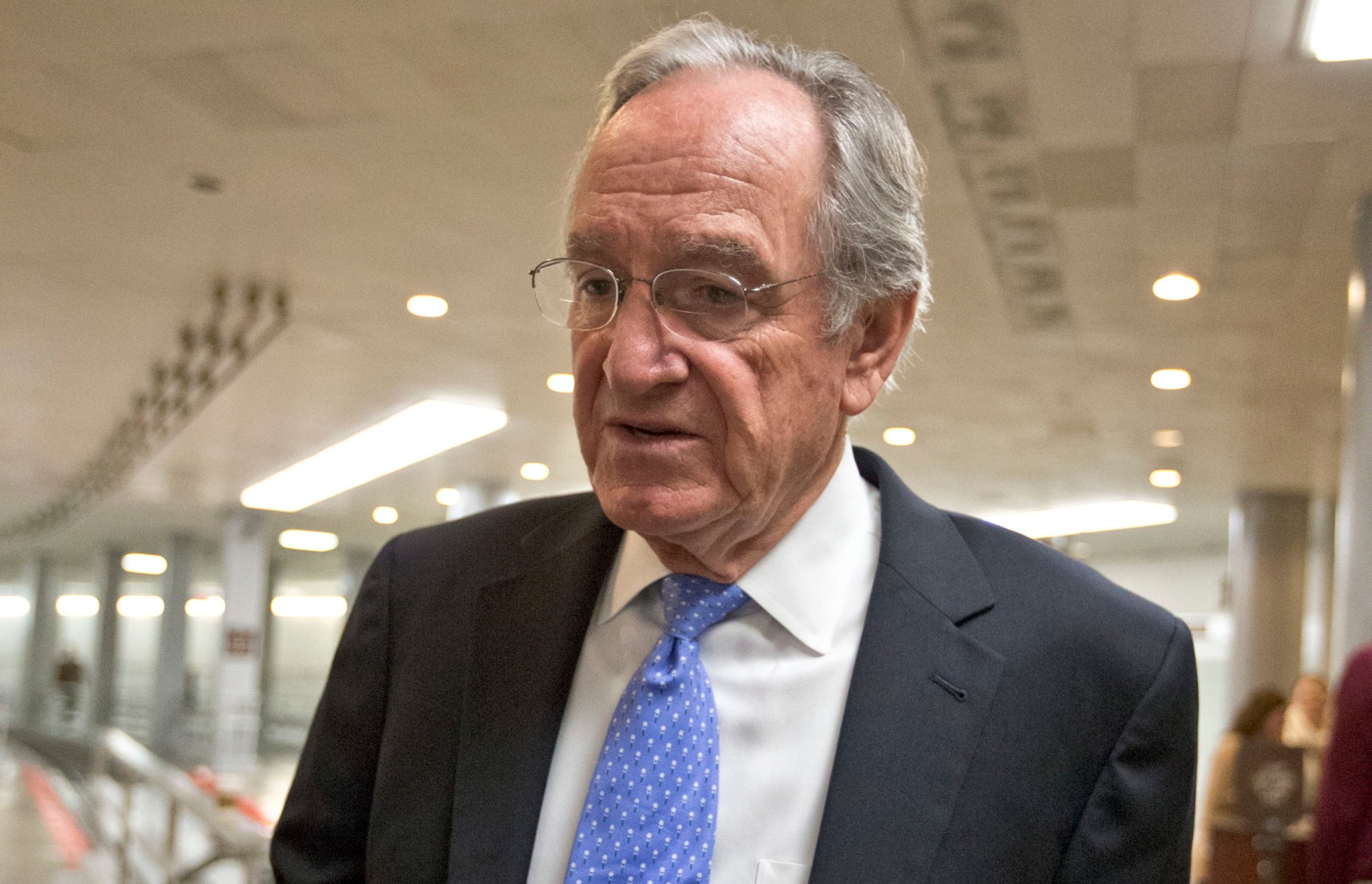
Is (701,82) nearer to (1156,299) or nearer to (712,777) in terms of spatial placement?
(712,777)

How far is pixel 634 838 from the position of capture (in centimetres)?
136

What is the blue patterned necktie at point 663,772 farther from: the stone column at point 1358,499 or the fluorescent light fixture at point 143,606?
the fluorescent light fixture at point 143,606

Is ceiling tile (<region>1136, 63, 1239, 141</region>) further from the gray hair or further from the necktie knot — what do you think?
the necktie knot

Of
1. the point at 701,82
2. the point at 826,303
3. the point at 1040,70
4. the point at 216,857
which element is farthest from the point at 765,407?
the point at 1040,70

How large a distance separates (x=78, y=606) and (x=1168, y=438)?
4013cm

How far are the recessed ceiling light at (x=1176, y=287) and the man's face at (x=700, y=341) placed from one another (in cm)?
660

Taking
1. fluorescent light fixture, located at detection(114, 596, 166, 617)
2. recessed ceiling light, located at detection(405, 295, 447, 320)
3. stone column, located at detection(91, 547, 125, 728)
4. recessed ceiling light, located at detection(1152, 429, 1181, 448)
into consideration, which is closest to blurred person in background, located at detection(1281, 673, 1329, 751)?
recessed ceiling light, located at detection(1152, 429, 1181, 448)

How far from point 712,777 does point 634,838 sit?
0.35 ft

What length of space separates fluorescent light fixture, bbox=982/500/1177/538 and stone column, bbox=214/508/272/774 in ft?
38.2

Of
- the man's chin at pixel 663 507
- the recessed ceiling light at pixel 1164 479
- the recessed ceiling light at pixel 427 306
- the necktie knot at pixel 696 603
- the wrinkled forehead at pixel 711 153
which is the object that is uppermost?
the recessed ceiling light at pixel 427 306

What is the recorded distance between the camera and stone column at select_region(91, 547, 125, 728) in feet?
94.2

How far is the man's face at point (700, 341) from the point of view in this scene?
1.34 meters

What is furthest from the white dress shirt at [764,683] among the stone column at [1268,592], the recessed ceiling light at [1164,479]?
the stone column at [1268,592]

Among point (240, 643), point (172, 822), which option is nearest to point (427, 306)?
point (172, 822)
